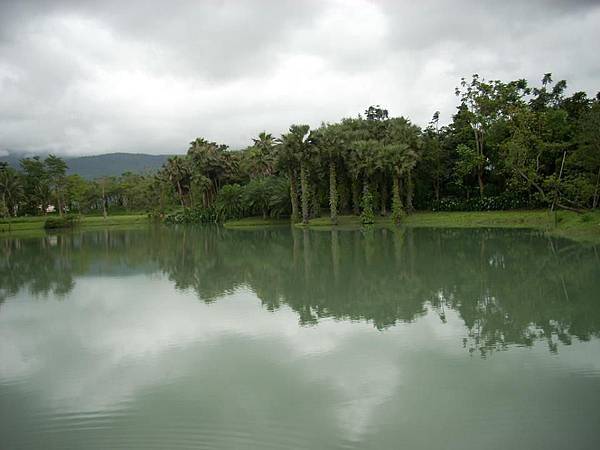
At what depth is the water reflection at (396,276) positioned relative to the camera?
1295cm

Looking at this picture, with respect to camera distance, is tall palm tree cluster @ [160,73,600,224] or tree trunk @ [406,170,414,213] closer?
tall palm tree cluster @ [160,73,600,224]

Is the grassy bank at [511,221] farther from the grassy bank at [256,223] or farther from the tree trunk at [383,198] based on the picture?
the grassy bank at [256,223]

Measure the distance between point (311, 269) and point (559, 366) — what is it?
45.3 feet

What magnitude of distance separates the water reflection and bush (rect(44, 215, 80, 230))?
129 feet

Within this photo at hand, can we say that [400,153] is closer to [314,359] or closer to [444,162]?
[444,162]

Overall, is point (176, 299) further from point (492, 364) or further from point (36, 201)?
point (36, 201)

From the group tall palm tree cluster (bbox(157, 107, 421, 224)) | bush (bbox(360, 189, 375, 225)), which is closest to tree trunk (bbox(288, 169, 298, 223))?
tall palm tree cluster (bbox(157, 107, 421, 224))

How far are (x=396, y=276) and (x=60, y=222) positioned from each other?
216 feet

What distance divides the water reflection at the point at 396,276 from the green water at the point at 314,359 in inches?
4.2

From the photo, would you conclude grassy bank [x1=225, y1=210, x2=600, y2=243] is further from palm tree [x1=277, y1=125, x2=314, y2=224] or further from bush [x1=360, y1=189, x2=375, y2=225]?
palm tree [x1=277, y1=125, x2=314, y2=224]

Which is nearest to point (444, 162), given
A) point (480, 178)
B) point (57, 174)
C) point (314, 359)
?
point (480, 178)

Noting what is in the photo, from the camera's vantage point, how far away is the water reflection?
12953 millimetres

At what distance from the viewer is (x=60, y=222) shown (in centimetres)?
7288

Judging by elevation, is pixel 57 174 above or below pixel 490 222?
above
